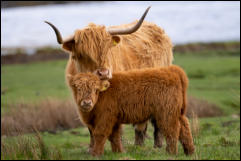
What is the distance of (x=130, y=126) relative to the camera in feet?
42.2

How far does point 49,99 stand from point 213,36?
22478 millimetres

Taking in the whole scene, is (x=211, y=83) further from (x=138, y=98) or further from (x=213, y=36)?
(x=213, y=36)

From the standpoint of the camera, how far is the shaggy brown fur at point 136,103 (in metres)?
6.45

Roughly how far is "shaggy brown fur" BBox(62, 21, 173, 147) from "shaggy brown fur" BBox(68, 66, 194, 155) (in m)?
0.74

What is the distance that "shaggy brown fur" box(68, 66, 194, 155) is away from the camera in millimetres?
6449

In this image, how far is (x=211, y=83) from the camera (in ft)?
59.9

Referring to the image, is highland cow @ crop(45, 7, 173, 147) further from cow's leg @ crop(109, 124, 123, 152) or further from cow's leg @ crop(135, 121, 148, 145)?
cow's leg @ crop(109, 124, 123, 152)

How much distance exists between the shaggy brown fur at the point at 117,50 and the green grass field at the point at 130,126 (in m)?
1.37

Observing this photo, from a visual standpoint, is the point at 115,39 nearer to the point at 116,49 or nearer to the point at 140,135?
the point at 116,49

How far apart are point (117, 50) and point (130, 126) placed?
4615mm

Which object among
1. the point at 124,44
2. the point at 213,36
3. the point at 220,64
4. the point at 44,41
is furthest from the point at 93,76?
the point at 44,41

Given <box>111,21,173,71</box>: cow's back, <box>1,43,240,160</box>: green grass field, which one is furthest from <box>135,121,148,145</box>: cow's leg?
<box>111,21,173,71</box>: cow's back

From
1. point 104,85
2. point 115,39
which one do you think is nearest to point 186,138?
point 104,85

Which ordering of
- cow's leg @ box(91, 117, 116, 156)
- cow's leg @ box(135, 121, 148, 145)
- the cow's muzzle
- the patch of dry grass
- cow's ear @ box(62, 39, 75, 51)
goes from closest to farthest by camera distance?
cow's leg @ box(91, 117, 116, 156) < the cow's muzzle < cow's ear @ box(62, 39, 75, 51) < cow's leg @ box(135, 121, 148, 145) < the patch of dry grass
